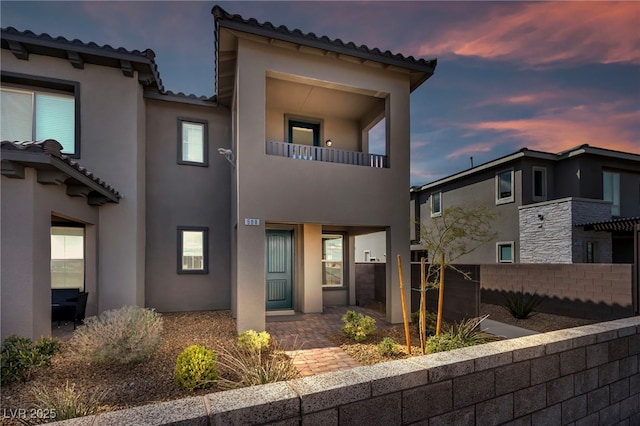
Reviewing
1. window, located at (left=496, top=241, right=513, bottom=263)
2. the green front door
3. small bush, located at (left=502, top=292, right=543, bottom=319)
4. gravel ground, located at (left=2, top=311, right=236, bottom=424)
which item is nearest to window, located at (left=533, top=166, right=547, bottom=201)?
window, located at (left=496, top=241, right=513, bottom=263)

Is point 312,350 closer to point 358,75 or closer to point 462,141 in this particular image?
point 358,75

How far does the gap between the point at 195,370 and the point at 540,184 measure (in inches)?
642

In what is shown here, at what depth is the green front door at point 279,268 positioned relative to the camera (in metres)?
10.1

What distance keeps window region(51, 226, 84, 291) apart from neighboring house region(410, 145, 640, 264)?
12397mm

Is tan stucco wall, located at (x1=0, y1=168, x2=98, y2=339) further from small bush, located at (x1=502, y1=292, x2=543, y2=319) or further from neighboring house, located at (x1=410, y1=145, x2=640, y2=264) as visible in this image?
neighboring house, located at (x1=410, y1=145, x2=640, y2=264)

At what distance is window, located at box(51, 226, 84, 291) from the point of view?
8.25 m

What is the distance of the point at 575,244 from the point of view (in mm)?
12586

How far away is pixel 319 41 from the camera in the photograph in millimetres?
7652

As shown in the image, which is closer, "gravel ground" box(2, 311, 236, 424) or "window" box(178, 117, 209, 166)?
"gravel ground" box(2, 311, 236, 424)

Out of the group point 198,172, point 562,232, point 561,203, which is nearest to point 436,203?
point 561,203

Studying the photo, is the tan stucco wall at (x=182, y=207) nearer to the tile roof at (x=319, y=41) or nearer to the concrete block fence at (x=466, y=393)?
the tile roof at (x=319, y=41)

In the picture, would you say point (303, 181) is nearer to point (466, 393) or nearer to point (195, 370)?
point (195, 370)

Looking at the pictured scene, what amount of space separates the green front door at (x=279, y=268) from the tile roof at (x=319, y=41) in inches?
219

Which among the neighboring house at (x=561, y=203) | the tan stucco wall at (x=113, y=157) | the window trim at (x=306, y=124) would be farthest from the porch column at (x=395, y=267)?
Answer: the tan stucco wall at (x=113, y=157)
